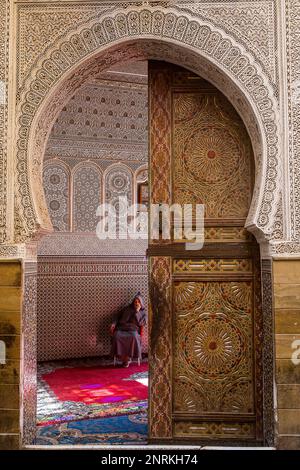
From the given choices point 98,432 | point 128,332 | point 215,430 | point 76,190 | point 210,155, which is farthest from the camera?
point 76,190

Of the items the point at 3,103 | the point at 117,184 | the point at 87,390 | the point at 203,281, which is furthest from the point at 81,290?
the point at 3,103

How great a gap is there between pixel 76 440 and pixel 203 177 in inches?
88.5

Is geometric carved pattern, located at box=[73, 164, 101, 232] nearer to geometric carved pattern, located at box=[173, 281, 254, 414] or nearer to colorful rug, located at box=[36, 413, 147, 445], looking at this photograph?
colorful rug, located at box=[36, 413, 147, 445]

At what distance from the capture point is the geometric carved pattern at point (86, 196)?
685 centimetres

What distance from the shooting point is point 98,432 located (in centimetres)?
386

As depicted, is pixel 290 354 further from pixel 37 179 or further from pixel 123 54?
pixel 123 54

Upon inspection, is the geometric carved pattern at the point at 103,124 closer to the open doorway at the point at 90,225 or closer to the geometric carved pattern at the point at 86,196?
the open doorway at the point at 90,225

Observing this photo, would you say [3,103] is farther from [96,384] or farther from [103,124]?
[103,124]

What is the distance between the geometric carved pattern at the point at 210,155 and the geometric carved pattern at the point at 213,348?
62 centimetres

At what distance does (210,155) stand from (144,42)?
959 millimetres

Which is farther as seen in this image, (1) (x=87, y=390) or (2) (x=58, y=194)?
(2) (x=58, y=194)

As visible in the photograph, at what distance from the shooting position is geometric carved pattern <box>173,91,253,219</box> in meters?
3.68
